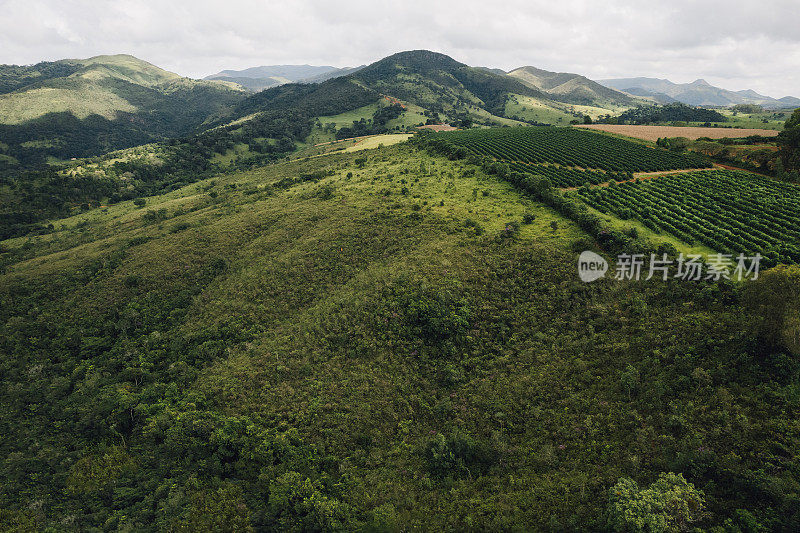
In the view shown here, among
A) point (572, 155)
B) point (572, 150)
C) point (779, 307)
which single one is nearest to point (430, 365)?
point (779, 307)

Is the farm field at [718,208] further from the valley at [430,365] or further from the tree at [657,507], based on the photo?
the tree at [657,507]

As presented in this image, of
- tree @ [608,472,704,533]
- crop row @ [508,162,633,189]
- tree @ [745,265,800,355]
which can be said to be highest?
crop row @ [508,162,633,189]

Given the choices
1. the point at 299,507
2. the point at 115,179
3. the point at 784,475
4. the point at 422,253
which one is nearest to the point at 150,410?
the point at 299,507

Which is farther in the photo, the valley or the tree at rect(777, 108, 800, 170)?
the tree at rect(777, 108, 800, 170)

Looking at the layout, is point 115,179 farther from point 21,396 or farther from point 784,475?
point 784,475

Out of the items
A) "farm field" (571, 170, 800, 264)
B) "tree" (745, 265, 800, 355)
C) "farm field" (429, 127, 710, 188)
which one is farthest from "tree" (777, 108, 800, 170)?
"tree" (745, 265, 800, 355)

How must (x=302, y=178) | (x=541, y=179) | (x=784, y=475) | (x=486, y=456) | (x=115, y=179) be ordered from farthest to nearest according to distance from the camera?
(x=115, y=179) < (x=302, y=178) < (x=541, y=179) < (x=486, y=456) < (x=784, y=475)

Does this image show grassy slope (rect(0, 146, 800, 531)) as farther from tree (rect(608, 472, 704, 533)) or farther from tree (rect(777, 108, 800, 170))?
tree (rect(777, 108, 800, 170))
